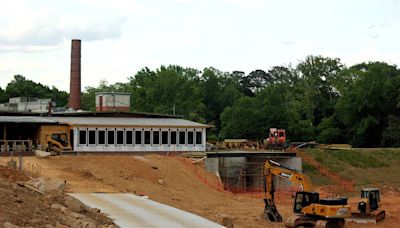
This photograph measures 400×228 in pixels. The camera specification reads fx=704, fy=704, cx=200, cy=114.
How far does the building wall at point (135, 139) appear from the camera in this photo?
2322 inches

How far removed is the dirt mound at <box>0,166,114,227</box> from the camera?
68.2ft

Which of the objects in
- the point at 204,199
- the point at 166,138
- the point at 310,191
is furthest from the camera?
the point at 166,138

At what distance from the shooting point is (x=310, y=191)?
3994 cm

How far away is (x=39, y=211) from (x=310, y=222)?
61.2 feet

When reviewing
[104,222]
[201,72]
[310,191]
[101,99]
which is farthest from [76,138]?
[201,72]

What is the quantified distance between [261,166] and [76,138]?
53.3ft

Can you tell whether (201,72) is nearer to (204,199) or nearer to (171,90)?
(171,90)

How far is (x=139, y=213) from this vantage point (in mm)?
27469

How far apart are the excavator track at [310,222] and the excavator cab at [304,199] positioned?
63 cm

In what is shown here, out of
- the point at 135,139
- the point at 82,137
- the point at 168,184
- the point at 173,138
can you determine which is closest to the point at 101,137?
the point at 82,137

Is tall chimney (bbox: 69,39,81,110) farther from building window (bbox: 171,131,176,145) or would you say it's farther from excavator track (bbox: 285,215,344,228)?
excavator track (bbox: 285,215,344,228)

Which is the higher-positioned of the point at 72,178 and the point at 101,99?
the point at 101,99

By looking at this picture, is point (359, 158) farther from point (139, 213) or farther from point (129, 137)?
point (139, 213)

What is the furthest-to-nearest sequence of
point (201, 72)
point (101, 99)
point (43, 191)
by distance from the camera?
point (201, 72) < point (101, 99) < point (43, 191)
